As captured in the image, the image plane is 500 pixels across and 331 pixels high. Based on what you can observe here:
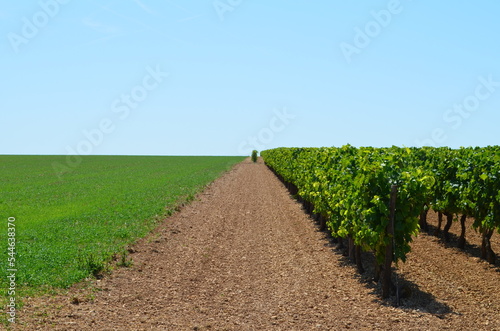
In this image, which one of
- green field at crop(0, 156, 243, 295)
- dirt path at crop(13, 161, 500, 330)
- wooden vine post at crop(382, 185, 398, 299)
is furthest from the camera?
green field at crop(0, 156, 243, 295)

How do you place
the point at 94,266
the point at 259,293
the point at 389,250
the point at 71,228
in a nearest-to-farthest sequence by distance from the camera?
the point at 389,250 < the point at 259,293 < the point at 94,266 < the point at 71,228

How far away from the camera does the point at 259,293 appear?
10383mm

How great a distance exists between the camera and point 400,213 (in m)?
9.84

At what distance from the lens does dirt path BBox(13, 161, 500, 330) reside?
856 centimetres

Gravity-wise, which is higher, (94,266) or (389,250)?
(389,250)

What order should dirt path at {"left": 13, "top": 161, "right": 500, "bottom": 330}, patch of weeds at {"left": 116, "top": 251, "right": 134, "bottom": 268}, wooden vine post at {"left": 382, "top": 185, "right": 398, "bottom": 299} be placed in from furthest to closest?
1. patch of weeds at {"left": 116, "top": 251, "right": 134, "bottom": 268}
2. wooden vine post at {"left": 382, "top": 185, "right": 398, "bottom": 299}
3. dirt path at {"left": 13, "top": 161, "right": 500, "bottom": 330}

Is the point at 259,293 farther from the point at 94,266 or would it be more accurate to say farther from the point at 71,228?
the point at 71,228

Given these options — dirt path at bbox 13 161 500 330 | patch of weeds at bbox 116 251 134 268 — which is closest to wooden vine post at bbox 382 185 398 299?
dirt path at bbox 13 161 500 330

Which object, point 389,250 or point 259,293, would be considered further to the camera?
point 259,293

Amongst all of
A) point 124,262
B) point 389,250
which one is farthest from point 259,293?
point 124,262

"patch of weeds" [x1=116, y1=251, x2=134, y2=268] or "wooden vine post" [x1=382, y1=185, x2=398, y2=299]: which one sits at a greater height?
"wooden vine post" [x1=382, y1=185, x2=398, y2=299]

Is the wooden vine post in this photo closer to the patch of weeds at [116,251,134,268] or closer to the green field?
the patch of weeds at [116,251,134,268]

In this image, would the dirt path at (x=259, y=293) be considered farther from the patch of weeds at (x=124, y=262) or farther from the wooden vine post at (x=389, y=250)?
the wooden vine post at (x=389, y=250)

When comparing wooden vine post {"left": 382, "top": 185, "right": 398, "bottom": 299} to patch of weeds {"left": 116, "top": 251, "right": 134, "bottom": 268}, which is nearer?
wooden vine post {"left": 382, "top": 185, "right": 398, "bottom": 299}
